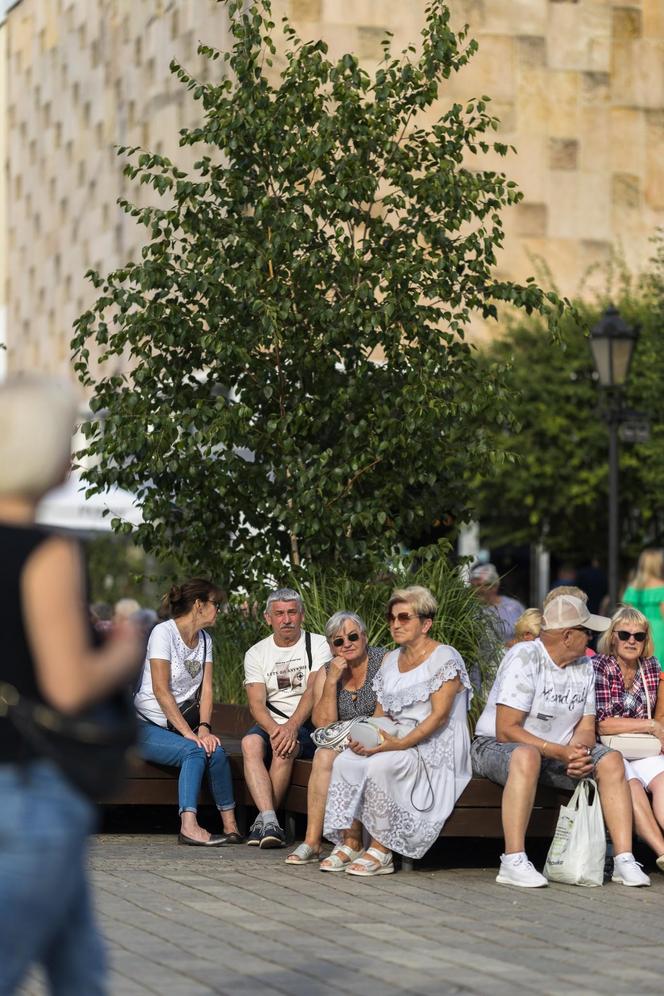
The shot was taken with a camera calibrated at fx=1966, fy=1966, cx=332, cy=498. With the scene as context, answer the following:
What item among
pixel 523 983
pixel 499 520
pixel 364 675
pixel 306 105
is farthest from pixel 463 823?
pixel 499 520

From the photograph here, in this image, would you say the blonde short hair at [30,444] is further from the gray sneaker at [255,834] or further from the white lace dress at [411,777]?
the gray sneaker at [255,834]

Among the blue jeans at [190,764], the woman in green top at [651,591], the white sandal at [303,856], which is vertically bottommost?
the white sandal at [303,856]

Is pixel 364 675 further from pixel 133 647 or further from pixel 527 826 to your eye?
pixel 133 647

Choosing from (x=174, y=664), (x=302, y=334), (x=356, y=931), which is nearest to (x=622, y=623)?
(x=174, y=664)

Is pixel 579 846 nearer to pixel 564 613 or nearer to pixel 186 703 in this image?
pixel 564 613

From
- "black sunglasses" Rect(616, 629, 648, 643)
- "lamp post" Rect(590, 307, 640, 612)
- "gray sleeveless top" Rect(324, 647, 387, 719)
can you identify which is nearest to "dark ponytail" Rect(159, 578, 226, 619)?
"gray sleeveless top" Rect(324, 647, 387, 719)

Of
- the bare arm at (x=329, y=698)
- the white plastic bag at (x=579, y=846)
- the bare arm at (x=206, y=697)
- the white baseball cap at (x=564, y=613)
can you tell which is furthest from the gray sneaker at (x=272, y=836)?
the white baseball cap at (x=564, y=613)

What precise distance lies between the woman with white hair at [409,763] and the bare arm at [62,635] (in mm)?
5884

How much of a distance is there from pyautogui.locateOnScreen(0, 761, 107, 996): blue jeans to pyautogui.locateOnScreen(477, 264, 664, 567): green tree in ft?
93.4

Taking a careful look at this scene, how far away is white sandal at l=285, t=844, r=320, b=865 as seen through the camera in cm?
995

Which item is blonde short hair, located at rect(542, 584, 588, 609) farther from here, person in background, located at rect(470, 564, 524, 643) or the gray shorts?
person in background, located at rect(470, 564, 524, 643)

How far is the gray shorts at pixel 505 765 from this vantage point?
962cm

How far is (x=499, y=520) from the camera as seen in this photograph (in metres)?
34.6

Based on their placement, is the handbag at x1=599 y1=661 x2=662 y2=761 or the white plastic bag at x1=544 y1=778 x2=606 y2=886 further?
the handbag at x1=599 y1=661 x2=662 y2=761
